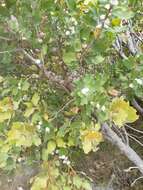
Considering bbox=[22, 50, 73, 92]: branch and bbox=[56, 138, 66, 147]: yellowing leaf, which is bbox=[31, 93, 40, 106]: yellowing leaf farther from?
bbox=[56, 138, 66, 147]: yellowing leaf

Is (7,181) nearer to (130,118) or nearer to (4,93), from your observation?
(4,93)

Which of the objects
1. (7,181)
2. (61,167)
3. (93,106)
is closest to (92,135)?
(93,106)

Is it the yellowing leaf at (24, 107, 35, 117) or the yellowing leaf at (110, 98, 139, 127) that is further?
the yellowing leaf at (24, 107, 35, 117)

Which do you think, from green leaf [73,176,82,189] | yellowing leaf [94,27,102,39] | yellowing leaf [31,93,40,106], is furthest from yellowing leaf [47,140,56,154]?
yellowing leaf [94,27,102,39]

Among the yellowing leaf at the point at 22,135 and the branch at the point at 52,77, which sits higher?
the branch at the point at 52,77

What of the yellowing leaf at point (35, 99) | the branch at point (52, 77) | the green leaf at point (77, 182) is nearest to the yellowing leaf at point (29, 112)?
the yellowing leaf at point (35, 99)

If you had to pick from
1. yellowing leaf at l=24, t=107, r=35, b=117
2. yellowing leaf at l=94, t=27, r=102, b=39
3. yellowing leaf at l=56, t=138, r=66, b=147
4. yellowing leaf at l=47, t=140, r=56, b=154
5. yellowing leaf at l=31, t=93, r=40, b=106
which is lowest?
yellowing leaf at l=47, t=140, r=56, b=154

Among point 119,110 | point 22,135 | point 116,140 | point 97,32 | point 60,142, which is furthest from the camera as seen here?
point 116,140

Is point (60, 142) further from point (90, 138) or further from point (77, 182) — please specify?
point (77, 182)

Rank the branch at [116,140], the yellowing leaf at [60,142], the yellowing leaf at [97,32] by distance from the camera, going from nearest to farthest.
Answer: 1. the yellowing leaf at [97,32]
2. the yellowing leaf at [60,142]
3. the branch at [116,140]

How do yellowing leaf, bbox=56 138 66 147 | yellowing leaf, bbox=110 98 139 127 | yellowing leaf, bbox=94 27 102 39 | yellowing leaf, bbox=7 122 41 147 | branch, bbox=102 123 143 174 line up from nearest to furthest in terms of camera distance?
yellowing leaf, bbox=94 27 102 39 → yellowing leaf, bbox=110 98 139 127 → yellowing leaf, bbox=7 122 41 147 → yellowing leaf, bbox=56 138 66 147 → branch, bbox=102 123 143 174

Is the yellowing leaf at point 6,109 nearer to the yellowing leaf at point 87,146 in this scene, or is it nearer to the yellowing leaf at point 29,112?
the yellowing leaf at point 29,112

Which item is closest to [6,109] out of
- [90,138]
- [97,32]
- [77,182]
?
[90,138]

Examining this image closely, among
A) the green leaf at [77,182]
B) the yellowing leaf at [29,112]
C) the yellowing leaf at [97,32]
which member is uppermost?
the yellowing leaf at [97,32]
